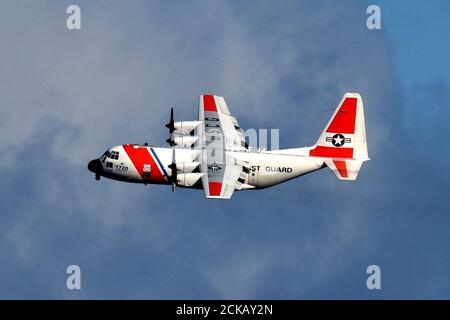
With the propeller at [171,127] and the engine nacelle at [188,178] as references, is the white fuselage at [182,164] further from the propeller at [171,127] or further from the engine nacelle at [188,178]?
the propeller at [171,127]

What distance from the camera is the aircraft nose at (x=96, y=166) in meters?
93.1

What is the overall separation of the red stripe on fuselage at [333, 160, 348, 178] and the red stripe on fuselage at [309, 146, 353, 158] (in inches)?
24.6

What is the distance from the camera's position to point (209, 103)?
321 ft

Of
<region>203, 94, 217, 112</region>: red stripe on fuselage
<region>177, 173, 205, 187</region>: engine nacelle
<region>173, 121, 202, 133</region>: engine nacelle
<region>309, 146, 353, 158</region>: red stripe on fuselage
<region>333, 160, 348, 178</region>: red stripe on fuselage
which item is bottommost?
<region>177, 173, 205, 187</region>: engine nacelle

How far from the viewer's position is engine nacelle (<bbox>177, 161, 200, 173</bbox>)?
295ft

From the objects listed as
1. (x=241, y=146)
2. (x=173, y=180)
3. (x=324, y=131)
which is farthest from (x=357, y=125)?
(x=173, y=180)

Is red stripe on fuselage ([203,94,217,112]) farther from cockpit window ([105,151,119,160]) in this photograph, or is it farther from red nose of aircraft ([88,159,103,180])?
red nose of aircraft ([88,159,103,180])

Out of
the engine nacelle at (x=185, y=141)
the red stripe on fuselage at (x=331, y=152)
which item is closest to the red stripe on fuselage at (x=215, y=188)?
the engine nacelle at (x=185, y=141)

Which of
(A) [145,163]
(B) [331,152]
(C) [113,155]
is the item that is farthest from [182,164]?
(B) [331,152]

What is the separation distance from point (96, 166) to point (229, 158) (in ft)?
33.6

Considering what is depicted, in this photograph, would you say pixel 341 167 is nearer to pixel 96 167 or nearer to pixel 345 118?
pixel 345 118

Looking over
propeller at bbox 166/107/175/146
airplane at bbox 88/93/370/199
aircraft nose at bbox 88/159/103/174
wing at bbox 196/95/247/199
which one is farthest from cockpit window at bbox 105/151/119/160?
wing at bbox 196/95/247/199

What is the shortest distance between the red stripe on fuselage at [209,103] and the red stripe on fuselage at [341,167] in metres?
11.1

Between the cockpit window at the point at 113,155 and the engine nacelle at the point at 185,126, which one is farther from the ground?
the engine nacelle at the point at 185,126
